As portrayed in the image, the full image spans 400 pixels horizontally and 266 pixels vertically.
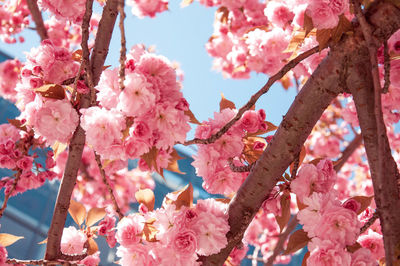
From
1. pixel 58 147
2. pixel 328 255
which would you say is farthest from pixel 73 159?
pixel 328 255

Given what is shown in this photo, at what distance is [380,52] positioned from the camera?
1.06m

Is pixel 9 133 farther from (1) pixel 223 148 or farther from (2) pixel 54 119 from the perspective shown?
(1) pixel 223 148

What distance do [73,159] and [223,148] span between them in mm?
452

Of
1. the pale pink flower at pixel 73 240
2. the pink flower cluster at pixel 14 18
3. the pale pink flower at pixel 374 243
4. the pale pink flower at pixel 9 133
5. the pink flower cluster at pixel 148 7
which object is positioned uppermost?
the pink flower cluster at pixel 14 18

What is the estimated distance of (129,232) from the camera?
96 cm

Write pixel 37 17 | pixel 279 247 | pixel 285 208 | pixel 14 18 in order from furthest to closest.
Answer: pixel 14 18 → pixel 37 17 → pixel 279 247 → pixel 285 208

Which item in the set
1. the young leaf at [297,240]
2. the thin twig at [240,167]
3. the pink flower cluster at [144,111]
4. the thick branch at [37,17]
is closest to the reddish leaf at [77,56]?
the pink flower cluster at [144,111]

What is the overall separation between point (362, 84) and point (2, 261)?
1195 millimetres

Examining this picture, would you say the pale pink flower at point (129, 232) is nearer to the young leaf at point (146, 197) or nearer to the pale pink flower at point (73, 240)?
the young leaf at point (146, 197)

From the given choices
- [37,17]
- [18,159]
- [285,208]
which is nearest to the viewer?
[285,208]

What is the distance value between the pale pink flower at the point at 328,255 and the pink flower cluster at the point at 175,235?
0.21m

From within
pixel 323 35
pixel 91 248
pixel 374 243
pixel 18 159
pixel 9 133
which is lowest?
pixel 374 243

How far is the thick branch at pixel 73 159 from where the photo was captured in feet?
3.58

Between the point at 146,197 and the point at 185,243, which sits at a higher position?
the point at 146,197
